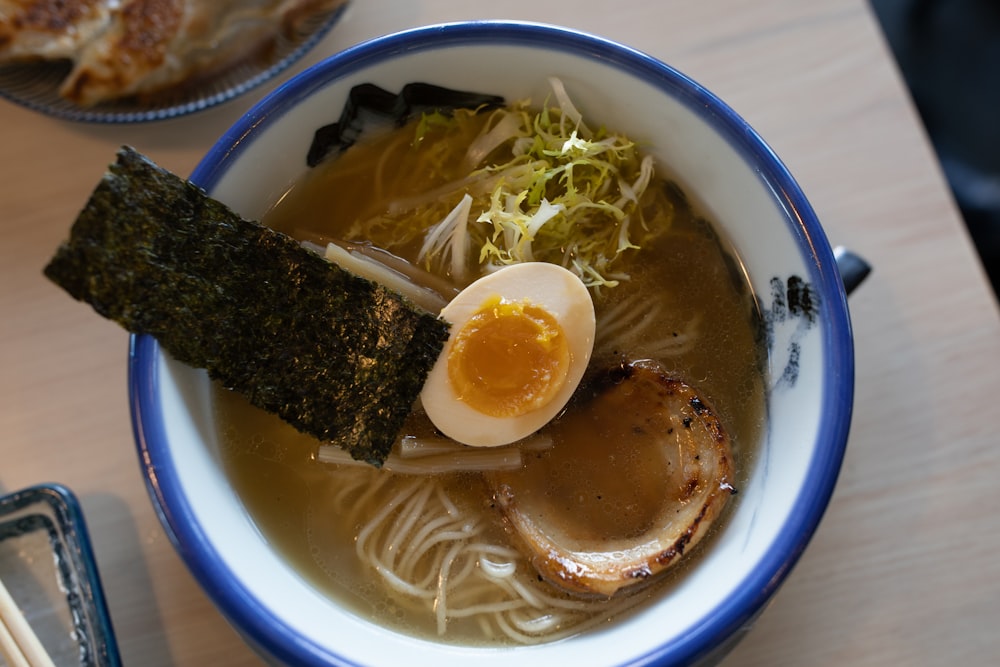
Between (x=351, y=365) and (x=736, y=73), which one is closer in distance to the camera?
(x=351, y=365)

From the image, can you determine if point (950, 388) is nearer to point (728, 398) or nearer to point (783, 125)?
point (728, 398)

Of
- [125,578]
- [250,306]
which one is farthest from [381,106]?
[125,578]

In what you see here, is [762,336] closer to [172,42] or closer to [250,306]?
[250,306]

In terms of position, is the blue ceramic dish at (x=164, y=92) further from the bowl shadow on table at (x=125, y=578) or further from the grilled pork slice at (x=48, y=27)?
the bowl shadow on table at (x=125, y=578)

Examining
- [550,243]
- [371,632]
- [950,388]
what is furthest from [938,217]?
[371,632]

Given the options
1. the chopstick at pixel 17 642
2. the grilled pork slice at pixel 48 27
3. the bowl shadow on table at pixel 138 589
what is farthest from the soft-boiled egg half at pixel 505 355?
the grilled pork slice at pixel 48 27

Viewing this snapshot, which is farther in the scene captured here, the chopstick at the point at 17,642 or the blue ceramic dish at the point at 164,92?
the blue ceramic dish at the point at 164,92
